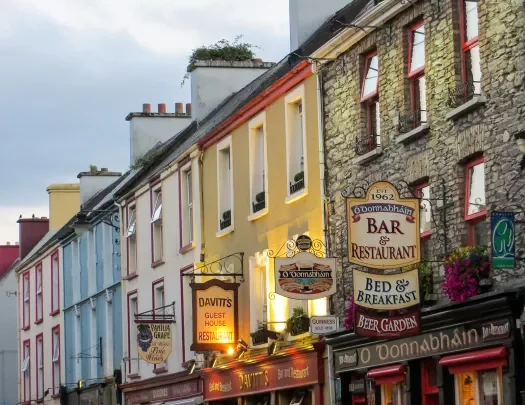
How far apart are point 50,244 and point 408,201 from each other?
106 feet

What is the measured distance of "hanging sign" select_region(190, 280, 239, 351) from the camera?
30.2 meters

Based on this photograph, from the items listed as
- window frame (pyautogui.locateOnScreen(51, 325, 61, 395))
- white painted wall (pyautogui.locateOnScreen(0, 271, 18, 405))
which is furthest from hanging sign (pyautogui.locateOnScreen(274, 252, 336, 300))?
white painted wall (pyautogui.locateOnScreen(0, 271, 18, 405))

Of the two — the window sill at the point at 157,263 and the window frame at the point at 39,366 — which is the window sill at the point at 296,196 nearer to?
the window sill at the point at 157,263

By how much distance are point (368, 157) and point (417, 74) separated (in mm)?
2169

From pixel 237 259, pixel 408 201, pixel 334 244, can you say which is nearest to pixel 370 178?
pixel 334 244

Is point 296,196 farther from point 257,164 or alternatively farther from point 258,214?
point 257,164

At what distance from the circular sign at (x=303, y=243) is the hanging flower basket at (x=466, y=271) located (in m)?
4.81

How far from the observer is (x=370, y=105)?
980 inches

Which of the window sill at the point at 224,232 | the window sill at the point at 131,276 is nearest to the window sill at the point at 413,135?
the window sill at the point at 224,232

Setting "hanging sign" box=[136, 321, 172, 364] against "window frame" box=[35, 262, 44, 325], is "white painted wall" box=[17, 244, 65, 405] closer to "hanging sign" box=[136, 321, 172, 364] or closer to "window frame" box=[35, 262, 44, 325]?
"window frame" box=[35, 262, 44, 325]

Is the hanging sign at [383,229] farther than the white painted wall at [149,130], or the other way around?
the white painted wall at [149,130]

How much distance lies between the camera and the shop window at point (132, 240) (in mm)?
40469

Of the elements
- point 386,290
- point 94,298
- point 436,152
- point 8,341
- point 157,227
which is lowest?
point 386,290

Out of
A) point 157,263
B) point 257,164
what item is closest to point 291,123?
point 257,164
